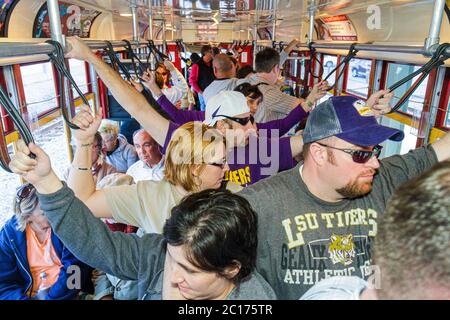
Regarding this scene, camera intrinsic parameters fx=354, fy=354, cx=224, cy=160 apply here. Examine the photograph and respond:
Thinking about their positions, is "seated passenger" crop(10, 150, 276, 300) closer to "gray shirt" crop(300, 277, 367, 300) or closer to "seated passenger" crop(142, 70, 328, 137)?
"gray shirt" crop(300, 277, 367, 300)

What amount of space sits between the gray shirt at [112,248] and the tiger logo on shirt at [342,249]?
284 millimetres

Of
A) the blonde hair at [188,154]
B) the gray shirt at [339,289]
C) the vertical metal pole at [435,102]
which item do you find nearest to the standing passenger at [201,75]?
the vertical metal pole at [435,102]

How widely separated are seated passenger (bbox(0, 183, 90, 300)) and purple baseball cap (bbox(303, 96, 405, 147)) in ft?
5.46

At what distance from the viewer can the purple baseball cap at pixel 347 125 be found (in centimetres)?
130

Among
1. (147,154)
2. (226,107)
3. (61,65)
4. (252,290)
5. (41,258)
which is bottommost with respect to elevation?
(41,258)

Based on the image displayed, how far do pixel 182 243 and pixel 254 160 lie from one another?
3.78 ft

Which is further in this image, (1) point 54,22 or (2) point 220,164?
(2) point 220,164

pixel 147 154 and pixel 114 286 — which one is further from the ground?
pixel 147 154

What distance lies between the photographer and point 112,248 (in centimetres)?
113

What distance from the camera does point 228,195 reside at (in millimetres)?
1092

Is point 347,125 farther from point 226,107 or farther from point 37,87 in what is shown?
point 37,87

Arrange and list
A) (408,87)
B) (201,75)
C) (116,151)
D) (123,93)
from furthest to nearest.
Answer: (201,75) → (116,151) → (408,87) → (123,93)

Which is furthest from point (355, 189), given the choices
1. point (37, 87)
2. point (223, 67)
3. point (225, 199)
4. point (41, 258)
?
point (223, 67)
